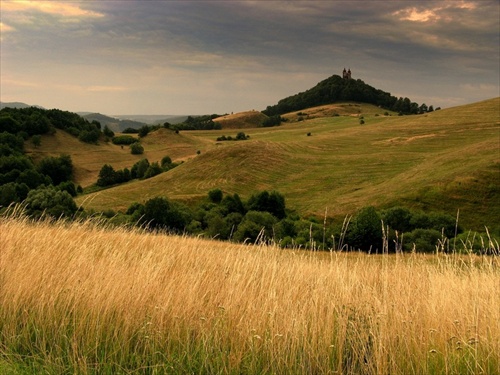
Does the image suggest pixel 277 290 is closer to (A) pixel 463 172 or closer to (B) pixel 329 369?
(B) pixel 329 369

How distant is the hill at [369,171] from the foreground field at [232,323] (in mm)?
48754

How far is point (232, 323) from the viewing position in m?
4.78

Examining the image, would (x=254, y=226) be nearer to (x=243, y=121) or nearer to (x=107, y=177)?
(x=107, y=177)

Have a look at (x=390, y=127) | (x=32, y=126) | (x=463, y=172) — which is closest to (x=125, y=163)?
(x=32, y=126)

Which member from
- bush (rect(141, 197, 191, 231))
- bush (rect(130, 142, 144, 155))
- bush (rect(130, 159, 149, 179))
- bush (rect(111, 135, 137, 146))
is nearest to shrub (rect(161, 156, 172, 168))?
bush (rect(130, 159, 149, 179))

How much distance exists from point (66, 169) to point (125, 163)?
14.7 m

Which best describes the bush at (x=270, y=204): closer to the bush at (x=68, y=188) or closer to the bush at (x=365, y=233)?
the bush at (x=365, y=233)

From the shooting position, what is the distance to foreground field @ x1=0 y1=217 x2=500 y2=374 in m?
4.22

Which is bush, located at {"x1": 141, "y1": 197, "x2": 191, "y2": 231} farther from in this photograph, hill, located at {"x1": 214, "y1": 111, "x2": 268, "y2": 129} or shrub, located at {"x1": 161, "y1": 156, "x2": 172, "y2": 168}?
hill, located at {"x1": 214, "y1": 111, "x2": 268, "y2": 129}

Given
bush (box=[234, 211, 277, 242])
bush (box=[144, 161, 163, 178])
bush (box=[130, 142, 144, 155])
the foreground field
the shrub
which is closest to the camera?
the foreground field

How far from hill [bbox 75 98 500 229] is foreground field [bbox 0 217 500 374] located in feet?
160

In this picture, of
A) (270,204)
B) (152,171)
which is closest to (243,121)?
(152,171)

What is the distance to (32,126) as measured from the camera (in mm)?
119688

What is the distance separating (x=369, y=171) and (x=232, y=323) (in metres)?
75.3
